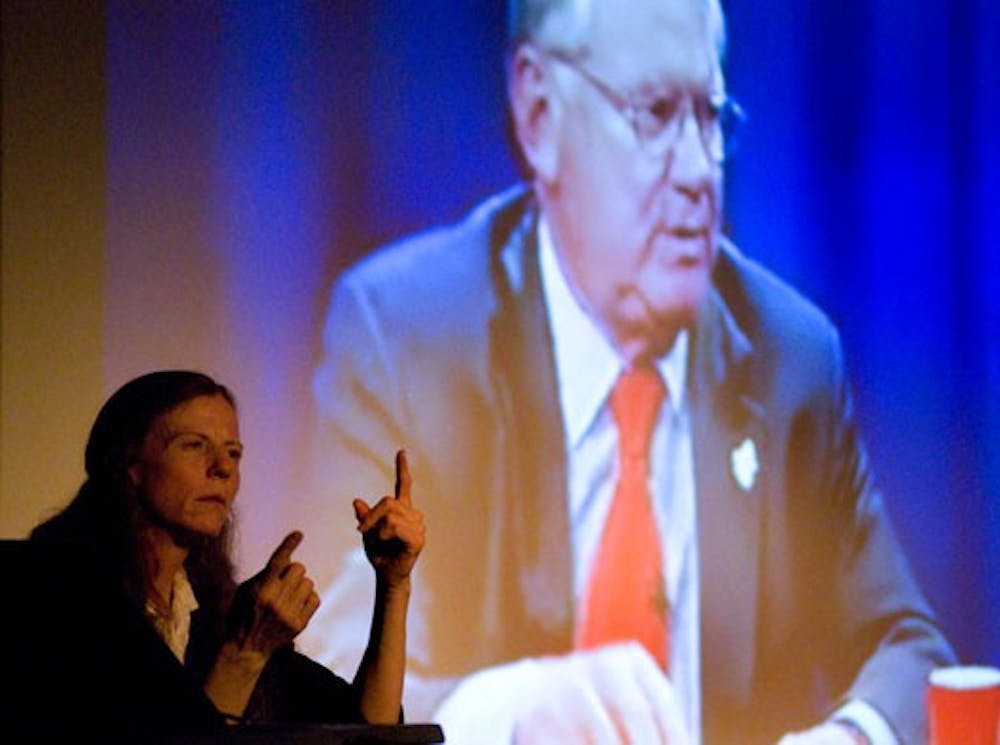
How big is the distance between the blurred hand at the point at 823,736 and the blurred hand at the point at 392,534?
1.35 meters

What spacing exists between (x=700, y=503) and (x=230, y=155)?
104cm

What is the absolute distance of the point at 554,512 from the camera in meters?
3.09

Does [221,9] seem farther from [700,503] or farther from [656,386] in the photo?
[700,503]

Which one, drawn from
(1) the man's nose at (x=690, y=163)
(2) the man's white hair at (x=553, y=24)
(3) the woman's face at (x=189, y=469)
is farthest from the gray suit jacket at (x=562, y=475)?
(3) the woman's face at (x=189, y=469)

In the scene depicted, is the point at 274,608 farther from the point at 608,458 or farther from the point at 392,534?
the point at 608,458

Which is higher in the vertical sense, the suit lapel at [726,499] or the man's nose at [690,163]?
the man's nose at [690,163]

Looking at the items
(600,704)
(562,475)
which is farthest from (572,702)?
(562,475)

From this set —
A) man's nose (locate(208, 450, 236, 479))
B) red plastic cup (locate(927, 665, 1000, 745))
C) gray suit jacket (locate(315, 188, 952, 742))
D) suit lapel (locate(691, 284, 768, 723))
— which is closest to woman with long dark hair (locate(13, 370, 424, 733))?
man's nose (locate(208, 450, 236, 479))

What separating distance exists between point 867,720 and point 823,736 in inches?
3.5

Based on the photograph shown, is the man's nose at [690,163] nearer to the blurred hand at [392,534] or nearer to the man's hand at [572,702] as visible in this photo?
the man's hand at [572,702]

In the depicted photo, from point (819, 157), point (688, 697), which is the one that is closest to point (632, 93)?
point (819, 157)

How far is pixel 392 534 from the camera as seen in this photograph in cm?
187

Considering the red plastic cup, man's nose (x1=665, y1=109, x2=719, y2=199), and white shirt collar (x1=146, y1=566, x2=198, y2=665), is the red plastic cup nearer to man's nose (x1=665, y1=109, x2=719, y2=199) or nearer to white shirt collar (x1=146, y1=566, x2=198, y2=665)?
man's nose (x1=665, y1=109, x2=719, y2=199)

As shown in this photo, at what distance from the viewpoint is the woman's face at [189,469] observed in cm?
183
